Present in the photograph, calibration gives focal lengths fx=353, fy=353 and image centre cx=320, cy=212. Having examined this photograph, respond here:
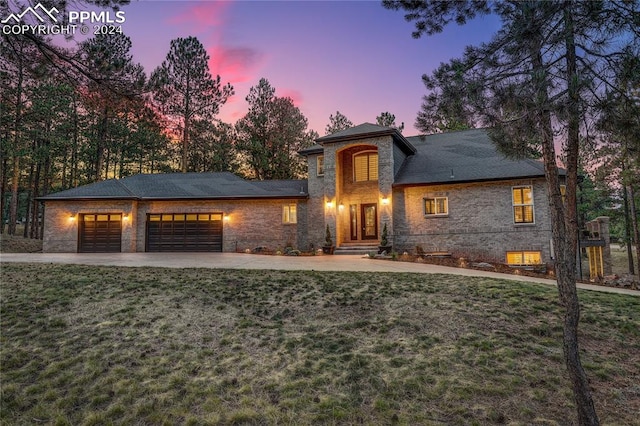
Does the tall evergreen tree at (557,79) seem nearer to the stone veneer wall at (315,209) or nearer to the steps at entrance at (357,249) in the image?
the steps at entrance at (357,249)

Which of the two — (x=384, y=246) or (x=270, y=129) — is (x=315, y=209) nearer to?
(x=384, y=246)

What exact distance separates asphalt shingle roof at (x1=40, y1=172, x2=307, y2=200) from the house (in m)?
0.06

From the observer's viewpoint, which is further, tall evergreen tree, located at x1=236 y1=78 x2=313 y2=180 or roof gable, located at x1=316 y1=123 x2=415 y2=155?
tall evergreen tree, located at x1=236 y1=78 x2=313 y2=180

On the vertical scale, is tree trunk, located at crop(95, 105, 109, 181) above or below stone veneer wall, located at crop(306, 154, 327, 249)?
above

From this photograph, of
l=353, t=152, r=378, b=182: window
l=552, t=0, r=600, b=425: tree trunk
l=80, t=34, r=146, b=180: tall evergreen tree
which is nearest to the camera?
l=552, t=0, r=600, b=425: tree trunk

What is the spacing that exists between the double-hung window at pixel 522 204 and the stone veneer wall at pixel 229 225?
9.59 meters

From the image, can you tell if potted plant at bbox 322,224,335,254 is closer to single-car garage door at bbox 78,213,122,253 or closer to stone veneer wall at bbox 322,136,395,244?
stone veneer wall at bbox 322,136,395,244

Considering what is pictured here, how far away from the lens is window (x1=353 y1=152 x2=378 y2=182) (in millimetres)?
18078

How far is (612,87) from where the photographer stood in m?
4.15

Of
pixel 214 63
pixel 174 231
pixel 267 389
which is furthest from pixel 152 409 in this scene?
pixel 214 63

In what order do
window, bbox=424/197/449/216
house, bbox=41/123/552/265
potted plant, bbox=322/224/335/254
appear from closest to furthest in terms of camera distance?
house, bbox=41/123/552/265
window, bbox=424/197/449/216
potted plant, bbox=322/224/335/254

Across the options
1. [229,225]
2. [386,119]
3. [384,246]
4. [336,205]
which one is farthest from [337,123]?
[384,246]

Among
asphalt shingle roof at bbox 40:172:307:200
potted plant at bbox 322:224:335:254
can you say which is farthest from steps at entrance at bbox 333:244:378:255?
asphalt shingle roof at bbox 40:172:307:200

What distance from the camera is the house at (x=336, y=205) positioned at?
15.4 meters
